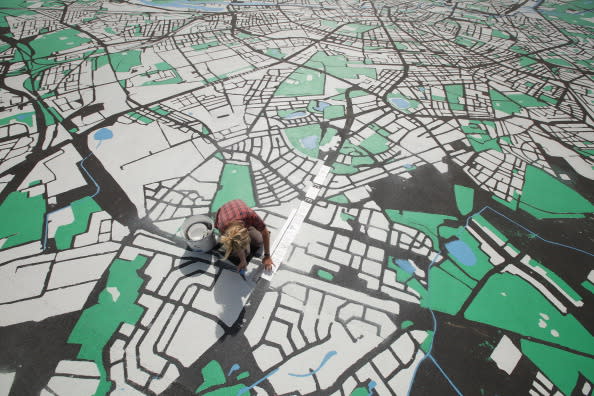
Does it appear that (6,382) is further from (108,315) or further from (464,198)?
(464,198)

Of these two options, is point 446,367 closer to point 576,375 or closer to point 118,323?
point 576,375

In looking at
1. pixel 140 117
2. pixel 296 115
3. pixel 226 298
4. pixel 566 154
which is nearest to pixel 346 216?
pixel 226 298

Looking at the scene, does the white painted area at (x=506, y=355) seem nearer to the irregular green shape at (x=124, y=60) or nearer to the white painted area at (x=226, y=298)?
the white painted area at (x=226, y=298)

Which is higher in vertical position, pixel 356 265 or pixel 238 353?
pixel 356 265

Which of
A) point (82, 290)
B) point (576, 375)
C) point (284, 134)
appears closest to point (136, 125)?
point (284, 134)

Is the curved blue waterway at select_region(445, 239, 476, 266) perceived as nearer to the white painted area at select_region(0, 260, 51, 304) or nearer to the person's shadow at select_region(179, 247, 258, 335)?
the person's shadow at select_region(179, 247, 258, 335)
